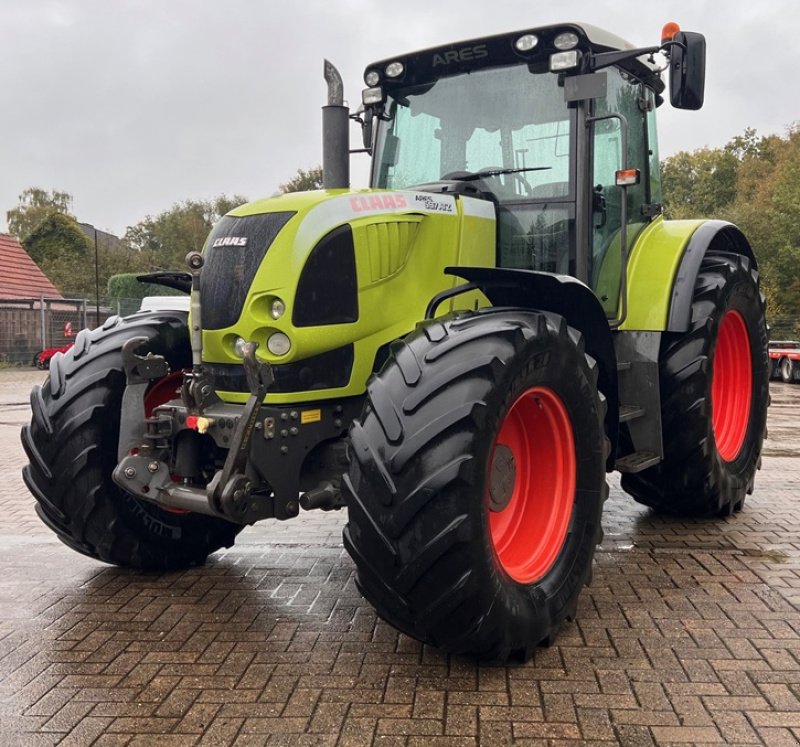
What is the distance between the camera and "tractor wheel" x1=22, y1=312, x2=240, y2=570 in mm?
4094

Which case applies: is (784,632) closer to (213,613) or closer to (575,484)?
(575,484)

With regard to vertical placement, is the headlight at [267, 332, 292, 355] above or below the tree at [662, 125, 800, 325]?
below

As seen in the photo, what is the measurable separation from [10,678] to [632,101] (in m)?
4.49

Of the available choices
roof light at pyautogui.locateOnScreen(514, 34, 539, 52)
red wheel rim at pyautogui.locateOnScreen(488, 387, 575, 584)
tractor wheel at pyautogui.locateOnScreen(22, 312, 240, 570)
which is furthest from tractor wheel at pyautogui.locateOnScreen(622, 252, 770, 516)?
tractor wheel at pyautogui.locateOnScreen(22, 312, 240, 570)

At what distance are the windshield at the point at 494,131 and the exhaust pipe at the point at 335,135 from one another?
0.79m

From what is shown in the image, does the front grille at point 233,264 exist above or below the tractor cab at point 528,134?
below

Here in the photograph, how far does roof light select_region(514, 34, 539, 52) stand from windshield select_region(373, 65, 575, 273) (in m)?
0.16

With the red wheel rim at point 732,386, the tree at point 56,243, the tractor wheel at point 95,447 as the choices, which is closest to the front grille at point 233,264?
the tractor wheel at point 95,447

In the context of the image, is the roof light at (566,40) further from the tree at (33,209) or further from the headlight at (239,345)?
the tree at (33,209)

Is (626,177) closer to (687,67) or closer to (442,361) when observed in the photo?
(687,67)

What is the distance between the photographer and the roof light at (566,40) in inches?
169

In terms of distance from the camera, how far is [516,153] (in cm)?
450

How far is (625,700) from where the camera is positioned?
3020 mm

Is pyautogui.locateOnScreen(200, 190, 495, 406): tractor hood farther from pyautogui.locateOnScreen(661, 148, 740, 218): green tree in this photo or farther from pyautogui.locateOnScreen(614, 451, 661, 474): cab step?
pyautogui.locateOnScreen(661, 148, 740, 218): green tree
